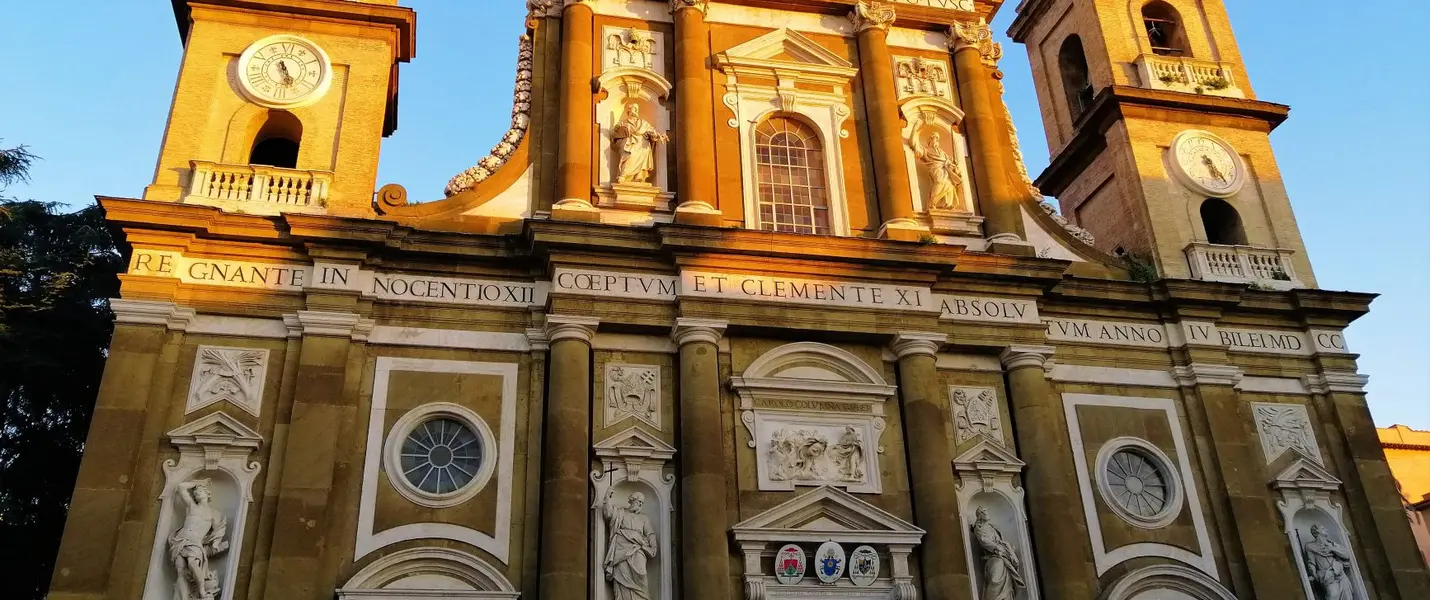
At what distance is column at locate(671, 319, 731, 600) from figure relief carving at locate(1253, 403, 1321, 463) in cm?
878

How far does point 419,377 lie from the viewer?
1478cm

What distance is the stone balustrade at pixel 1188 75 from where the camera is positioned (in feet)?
68.0

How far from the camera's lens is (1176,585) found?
15742 mm

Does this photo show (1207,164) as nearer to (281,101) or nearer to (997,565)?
(997,565)

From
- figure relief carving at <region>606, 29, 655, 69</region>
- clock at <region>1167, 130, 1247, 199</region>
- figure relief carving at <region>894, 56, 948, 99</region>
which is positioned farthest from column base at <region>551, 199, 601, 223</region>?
clock at <region>1167, 130, 1247, 199</region>

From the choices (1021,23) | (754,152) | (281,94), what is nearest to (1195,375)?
(754,152)

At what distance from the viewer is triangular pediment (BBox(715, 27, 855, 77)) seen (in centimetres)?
1839

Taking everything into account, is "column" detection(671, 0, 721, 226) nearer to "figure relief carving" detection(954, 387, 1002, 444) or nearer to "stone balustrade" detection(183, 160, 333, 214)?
"figure relief carving" detection(954, 387, 1002, 444)

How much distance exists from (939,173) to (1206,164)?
18.3ft

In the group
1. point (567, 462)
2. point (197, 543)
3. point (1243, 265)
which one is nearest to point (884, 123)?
point (1243, 265)

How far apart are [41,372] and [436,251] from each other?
7.62 metres

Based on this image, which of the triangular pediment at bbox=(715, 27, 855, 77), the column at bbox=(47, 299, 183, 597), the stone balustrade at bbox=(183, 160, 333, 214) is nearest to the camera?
the column at bbox=(47, 299, 183, 597)

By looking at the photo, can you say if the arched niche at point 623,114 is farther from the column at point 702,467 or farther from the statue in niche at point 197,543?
the statue in niche at point 197,543

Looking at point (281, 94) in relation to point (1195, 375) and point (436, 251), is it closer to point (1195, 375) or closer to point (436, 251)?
point (436, 251)
